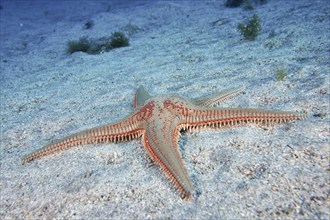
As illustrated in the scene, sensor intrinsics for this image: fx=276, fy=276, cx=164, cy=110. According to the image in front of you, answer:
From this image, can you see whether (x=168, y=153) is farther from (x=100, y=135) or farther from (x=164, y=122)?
(x=100, y=135)

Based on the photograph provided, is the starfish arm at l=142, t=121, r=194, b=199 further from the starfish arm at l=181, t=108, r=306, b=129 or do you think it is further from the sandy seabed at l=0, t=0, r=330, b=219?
the starfish arm at l=181, t=108, r=306, b=129

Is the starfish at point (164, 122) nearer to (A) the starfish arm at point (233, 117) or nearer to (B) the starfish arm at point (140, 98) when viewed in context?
(A) the starfish arm at point (233, 117)

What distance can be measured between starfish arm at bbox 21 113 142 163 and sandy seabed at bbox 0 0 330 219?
0.17 metres

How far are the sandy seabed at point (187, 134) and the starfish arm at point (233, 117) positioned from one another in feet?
0.46

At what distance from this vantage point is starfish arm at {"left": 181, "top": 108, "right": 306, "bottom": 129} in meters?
3.68

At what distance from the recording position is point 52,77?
8289mm

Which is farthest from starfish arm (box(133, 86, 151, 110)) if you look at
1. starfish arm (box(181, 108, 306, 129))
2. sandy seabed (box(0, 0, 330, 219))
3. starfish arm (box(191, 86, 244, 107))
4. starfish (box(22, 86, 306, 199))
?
starfish arm (box(181, 108, 306, 129))

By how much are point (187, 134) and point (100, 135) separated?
125 cm

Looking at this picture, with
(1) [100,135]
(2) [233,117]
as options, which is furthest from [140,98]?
(2) [233,117]

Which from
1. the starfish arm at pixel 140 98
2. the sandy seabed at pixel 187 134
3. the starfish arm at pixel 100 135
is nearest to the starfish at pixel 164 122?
the starfish arm at pixel 100 135

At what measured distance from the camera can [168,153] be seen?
10.5 ft

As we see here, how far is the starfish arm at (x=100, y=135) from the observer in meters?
3.88

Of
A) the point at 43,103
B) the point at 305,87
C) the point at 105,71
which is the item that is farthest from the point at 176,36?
the point at 305,87

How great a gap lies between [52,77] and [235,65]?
534 centimetres
